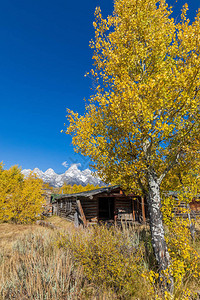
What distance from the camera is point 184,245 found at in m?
4.54

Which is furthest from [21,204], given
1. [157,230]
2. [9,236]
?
[157,230]

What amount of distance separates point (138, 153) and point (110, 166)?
1207 mm

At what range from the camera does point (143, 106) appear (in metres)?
3.95

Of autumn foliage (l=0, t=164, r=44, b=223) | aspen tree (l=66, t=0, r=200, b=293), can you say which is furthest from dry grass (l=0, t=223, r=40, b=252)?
aspen tree (l=66, t=0, r=200, b=293)

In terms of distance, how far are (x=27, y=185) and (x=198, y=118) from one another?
1611cm

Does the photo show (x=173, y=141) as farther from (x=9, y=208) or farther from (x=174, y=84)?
(x=9, y=208)

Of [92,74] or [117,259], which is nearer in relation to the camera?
[117,259]

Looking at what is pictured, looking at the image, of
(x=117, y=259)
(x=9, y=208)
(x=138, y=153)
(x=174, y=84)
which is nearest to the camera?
(x=174, y=84)

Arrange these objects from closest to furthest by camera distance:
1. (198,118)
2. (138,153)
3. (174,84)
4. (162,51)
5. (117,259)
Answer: (174,84)
(117,259)
(198,118)
(162,51)
(138,153)

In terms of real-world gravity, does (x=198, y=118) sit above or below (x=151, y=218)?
above

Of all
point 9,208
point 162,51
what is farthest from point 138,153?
point 9,208

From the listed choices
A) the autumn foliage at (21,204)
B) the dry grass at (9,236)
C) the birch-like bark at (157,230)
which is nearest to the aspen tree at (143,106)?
the birch-like bark at (157,230)

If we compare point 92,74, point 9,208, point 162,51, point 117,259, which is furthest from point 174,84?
point 9,208

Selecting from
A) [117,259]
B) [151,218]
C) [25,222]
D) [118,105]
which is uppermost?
[118,105]
